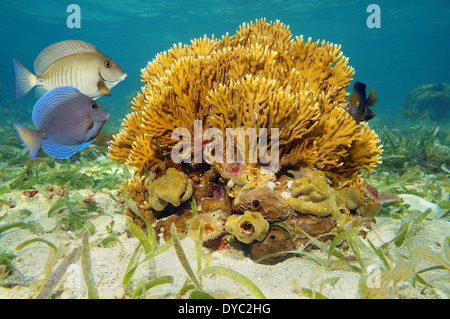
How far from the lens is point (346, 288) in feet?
6.43

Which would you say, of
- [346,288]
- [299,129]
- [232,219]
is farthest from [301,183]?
[346,288]

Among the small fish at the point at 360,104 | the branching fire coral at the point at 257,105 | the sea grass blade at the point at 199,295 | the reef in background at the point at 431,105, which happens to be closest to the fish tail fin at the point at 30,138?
the branching fire coral at the point at 257,105

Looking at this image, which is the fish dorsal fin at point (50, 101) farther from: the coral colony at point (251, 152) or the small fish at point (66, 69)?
the coral colony at point (251, 152)

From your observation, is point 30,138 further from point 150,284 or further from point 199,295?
point 199,295

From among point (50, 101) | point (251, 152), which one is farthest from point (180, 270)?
point (50, 101)

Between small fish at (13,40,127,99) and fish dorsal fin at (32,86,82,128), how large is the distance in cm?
59

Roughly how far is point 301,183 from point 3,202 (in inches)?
160

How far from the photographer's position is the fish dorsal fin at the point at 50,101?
2.16 meters

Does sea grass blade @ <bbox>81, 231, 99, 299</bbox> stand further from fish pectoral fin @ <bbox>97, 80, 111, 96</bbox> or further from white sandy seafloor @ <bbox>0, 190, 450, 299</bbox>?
fish pectoral fin @ <bbox>97, 80, 111, 96</bbox>

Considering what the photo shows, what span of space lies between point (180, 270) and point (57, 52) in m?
2.58

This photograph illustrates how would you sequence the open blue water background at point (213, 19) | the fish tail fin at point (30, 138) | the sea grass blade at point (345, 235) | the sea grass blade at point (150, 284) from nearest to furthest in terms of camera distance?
the sea grass blade at point (150, 284) < the fish tail fin at point (30, 138) < the sea grass blade at point (345, 235) < the open blue water background at point (213, 19)

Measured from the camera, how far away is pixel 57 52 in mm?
2705

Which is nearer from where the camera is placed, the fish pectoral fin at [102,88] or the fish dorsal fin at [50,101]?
the fish dorsal fin at [50,101]

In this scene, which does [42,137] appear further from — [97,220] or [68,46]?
[97,220]
